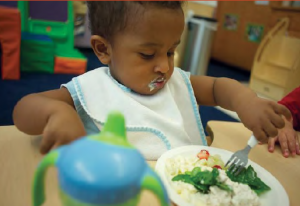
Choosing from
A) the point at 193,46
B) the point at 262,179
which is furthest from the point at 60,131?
the point at 193,46

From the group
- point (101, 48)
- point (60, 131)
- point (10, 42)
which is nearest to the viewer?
point (60, 131)

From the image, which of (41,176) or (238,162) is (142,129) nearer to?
(238,162)

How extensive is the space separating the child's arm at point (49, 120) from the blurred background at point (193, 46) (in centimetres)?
7

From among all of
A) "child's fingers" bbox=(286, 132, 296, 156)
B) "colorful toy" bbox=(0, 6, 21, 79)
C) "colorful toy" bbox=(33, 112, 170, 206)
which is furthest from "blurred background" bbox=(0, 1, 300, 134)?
"colorful toy" bbox=(33, 112, 170, 206)

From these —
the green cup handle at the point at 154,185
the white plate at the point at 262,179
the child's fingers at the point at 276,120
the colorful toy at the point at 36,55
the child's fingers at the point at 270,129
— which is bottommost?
the colorful toy at the point at 36,55

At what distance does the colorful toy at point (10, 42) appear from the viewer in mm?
1132

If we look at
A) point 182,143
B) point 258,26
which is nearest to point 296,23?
point 258,26

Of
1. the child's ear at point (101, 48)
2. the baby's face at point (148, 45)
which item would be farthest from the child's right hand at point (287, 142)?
the child's ear at point (101, 48)

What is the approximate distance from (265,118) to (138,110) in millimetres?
259

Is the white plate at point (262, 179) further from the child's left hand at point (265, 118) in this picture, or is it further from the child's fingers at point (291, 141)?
the child's fingers at point (291, 141)

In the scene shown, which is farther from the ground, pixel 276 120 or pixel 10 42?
pixel 276 120

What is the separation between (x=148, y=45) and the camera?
50 cm

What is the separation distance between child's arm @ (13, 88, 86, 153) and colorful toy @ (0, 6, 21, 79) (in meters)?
0.72

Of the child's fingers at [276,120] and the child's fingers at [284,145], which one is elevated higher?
the child's fingers at [276,120]
